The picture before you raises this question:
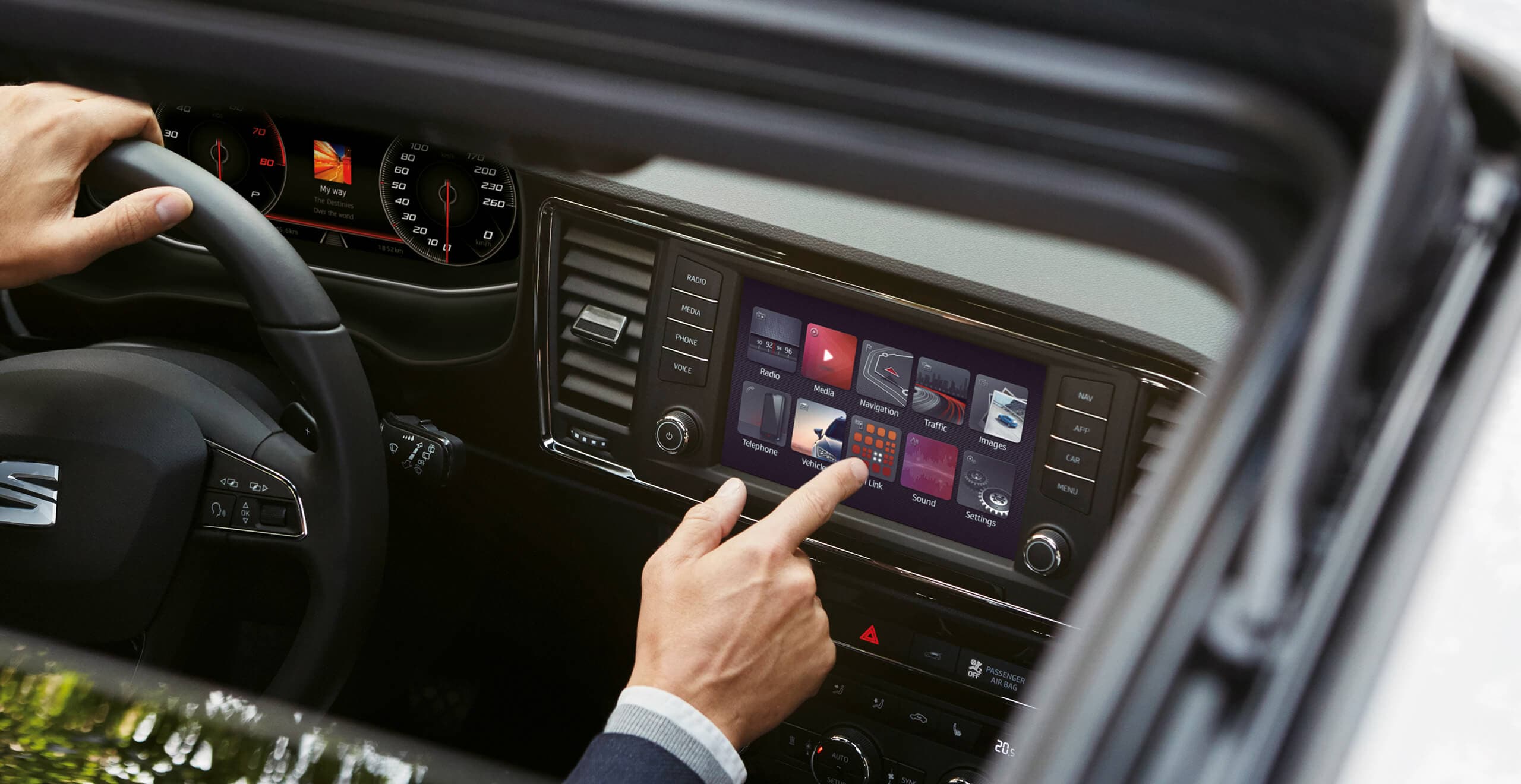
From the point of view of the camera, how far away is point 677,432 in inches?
49.8

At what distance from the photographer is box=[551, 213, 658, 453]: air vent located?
1.27 meters

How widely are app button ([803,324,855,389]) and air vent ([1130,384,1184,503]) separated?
28 centimetres

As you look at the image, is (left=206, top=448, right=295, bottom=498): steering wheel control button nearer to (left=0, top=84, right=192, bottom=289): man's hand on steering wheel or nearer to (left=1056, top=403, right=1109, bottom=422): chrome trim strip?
(left=0, top=84, right=192, bottom=289): man's hand on steering wheel

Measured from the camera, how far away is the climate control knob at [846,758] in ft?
4.32

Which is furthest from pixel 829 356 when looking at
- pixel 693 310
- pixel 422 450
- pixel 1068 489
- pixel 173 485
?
pixel 173 485

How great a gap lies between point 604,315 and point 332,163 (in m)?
0.56

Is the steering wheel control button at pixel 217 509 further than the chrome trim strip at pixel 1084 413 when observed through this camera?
Yes

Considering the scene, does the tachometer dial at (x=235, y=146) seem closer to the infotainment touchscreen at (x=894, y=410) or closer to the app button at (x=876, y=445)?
the infotainment touchscreen at (x=894, y=410)

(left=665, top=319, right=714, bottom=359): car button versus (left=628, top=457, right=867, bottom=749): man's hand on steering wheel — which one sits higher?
(left=665, top=319, right=714, bottom=359): car button

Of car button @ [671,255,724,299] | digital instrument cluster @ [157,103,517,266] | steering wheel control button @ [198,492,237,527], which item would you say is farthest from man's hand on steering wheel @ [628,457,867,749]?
digital instrument cluster @ [157,103,517,266]

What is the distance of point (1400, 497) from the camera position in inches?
11.7

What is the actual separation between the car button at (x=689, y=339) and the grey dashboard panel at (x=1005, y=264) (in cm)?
12

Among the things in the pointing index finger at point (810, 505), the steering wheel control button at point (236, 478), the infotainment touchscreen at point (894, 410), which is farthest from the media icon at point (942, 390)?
the steering wheel control button at point (236, 478)

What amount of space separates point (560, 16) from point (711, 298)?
77cm
